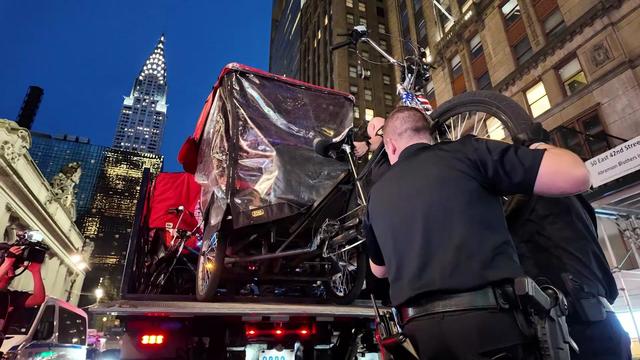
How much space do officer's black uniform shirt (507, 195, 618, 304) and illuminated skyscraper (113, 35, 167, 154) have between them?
146m

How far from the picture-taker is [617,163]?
7.75m

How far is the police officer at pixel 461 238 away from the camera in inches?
53.7

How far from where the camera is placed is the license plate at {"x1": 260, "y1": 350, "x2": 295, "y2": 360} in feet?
10.3

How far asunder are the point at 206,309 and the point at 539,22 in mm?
20586

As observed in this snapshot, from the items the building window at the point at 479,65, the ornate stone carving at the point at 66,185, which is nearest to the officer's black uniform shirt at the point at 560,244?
the building window at the point at 479,65

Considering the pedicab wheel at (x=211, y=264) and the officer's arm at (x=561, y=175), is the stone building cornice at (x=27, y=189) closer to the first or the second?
the pedicab wheel at (x=211, y=264)

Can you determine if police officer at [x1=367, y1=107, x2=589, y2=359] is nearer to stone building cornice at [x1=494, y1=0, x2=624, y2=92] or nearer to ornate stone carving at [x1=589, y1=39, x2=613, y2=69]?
ornate stone carving at [x1=589, y1=39, x2=613, y2=69]

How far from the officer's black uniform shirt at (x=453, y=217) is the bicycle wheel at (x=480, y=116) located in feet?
3.73

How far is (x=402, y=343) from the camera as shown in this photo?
1.68m

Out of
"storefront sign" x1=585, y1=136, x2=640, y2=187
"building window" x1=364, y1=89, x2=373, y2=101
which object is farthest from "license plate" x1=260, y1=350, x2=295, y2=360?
"building window" x1=364, y1=89, x2=373, y2=101

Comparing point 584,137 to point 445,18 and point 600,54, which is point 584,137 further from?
point 445,18

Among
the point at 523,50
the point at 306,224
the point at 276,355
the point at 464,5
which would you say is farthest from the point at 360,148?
the point at 464,5

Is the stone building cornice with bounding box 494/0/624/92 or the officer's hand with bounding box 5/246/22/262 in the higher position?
the stone building cornice with bounding box 494/0/624/92

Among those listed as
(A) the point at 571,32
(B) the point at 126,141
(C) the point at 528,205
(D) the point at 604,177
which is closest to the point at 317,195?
(C) the point at 528,205
